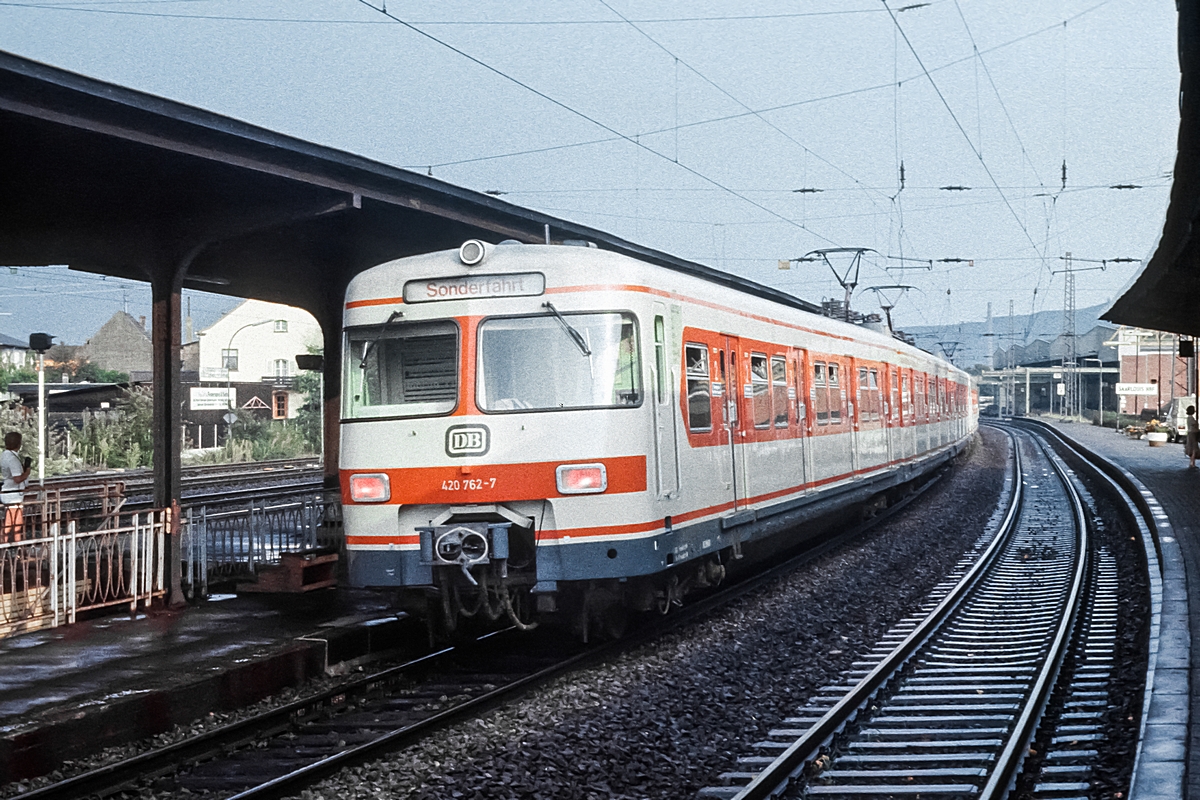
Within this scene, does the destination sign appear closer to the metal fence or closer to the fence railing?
the fence railing

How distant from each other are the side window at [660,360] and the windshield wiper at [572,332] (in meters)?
0.64

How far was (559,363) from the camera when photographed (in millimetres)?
9219

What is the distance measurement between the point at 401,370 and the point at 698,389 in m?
2.54

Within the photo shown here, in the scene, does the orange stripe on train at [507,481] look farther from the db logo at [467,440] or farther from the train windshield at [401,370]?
the train windshield at [401,370]

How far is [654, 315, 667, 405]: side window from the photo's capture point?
9.58 m

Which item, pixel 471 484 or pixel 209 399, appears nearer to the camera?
pixel 471 484

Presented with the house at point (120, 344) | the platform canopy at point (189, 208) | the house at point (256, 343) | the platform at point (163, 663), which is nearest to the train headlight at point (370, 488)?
the platform at point (163, 663)

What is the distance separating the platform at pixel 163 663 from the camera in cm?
710

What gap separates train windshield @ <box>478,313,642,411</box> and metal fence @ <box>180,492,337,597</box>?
4629 mm

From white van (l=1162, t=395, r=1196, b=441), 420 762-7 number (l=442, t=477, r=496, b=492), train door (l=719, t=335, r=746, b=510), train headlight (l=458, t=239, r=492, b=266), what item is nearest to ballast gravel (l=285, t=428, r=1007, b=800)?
train door (l=719, t=335, r=746, b=510)

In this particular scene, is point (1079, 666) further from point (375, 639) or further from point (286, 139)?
point (286, 139)

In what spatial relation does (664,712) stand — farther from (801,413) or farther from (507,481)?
(801,413)

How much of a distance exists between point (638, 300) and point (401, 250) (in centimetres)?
680

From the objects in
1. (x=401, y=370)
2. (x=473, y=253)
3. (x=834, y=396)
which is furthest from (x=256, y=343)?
(x=473, y=253)
